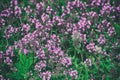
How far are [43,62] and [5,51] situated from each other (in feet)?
2.77

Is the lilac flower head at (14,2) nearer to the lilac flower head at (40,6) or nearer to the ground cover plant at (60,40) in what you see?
the ground cover plant at (60,40)

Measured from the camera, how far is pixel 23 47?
5691mm

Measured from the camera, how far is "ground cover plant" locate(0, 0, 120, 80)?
17.5 feet

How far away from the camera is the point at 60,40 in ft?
19.0

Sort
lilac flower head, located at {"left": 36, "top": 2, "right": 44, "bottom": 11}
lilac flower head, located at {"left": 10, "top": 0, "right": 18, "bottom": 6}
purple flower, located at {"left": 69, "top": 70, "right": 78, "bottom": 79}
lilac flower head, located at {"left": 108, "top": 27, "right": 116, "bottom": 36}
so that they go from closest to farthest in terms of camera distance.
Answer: purple flower, located at {"left": 69, "top": 70, "right": 78, "bottom": 79}
lilac flower head, located at {"left": 108, "top": 27, "right": 116, "bottom": 36}
lilac flower head, located at {"left": 36, "top": 2, "right": 44, "bottom": 11}
lilac flower head, located at {"left": 10, "top": 0, "right": 18, "bottom": 6}

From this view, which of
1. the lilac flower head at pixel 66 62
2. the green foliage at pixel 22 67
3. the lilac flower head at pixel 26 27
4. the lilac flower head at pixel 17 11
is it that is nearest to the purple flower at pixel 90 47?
the lilac flower head at pixel 66 62

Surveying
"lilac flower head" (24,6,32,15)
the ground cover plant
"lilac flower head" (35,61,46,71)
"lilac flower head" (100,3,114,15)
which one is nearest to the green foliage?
the ground cover plant

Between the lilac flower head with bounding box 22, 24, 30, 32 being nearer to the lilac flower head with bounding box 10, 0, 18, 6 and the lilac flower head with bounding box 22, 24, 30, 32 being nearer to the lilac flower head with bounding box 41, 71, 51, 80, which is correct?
the lilac flower head with bounding box 10, 0, 18, 6

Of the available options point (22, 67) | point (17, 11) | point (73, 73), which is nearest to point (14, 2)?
point (17, 11)

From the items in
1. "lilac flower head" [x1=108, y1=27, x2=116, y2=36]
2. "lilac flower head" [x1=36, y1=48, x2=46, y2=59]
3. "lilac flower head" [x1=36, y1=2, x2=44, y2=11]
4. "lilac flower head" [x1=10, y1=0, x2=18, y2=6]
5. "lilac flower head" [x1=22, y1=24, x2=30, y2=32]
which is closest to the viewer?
"lilac flower head" [x1=36, y1=48, x2=46, y2=59]

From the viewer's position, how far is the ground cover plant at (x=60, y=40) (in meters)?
5.34

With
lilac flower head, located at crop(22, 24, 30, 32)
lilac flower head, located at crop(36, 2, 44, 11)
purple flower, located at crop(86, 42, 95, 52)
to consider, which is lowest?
purple flower, located at crop(86, 42, 95, 52)

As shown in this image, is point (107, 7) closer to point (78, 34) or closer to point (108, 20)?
point (108, 20)

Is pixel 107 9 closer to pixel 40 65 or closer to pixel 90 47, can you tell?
pixel 90 47
